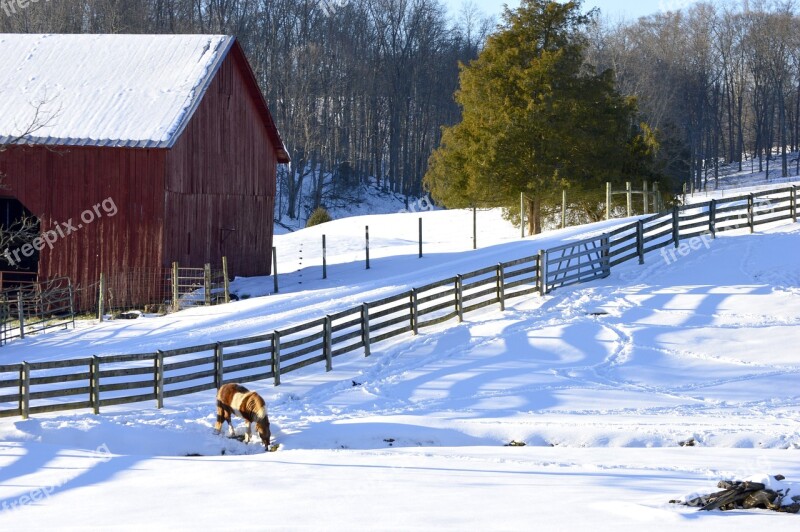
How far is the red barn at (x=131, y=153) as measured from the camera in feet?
97.1

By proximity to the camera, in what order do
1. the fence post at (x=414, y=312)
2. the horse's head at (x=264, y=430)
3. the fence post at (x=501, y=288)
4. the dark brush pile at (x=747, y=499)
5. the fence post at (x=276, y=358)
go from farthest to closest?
the fence post at (x=501, y=288), the fence post at (x=414, y=312), the fence post at (x=276, y=358), the horse's head at (x=264, y=430), the dark brush pile at (x=747, y=499)

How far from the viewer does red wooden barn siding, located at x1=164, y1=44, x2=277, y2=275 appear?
3055 centimetres

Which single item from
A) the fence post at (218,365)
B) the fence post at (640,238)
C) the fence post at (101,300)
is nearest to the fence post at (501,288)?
the fence post at (640,238)

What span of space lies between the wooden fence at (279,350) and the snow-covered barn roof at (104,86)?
10.1 metres

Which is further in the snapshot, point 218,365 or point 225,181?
point 225,181

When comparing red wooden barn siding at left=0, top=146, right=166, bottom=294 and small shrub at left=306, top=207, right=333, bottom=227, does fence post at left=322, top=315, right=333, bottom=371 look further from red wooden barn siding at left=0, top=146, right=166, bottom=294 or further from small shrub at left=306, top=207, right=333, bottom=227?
small shrub at left=306, top=207, right=333, bottom=227

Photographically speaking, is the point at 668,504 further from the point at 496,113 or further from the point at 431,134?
the point at 431,134

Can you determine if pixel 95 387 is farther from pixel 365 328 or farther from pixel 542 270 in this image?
pixel 542 270

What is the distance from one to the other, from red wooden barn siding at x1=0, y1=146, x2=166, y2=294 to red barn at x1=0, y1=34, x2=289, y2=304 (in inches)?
1.1

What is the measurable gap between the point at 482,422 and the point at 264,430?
10.9ft

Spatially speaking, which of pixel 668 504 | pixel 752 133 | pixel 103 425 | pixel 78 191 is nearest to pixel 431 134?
pixel 752 133

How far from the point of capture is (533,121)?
36.9 m
